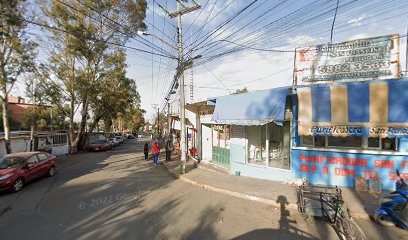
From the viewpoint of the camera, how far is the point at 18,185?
8.77m

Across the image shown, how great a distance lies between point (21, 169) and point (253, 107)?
10.0 metres

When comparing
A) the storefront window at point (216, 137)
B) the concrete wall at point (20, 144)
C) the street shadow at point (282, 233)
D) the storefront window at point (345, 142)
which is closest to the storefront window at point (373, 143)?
the storefront window at point (345, 142)

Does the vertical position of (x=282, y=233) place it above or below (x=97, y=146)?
above

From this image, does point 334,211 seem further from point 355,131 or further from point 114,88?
point 114,88

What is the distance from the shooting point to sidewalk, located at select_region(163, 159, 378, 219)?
19.8 feet

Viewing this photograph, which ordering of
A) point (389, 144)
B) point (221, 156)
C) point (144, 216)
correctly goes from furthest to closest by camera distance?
1. point (221, 156)
2. point (389, 144)
3. point (144, 216)

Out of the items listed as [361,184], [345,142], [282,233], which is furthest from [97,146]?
[361,184]

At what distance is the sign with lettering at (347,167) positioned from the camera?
693 cm

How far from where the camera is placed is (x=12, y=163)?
9.35 m

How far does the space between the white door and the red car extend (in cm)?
869

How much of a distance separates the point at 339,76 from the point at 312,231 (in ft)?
17.7

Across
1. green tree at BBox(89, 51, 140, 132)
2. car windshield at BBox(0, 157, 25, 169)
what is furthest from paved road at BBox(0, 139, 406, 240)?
green tree at BBox(89, 51, 140, 132)

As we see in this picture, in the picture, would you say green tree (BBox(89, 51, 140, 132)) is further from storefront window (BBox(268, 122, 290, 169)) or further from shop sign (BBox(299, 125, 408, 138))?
shop sign (BBox(299, 125, 408, 138))

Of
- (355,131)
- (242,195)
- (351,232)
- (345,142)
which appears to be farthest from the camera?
(345,142)
